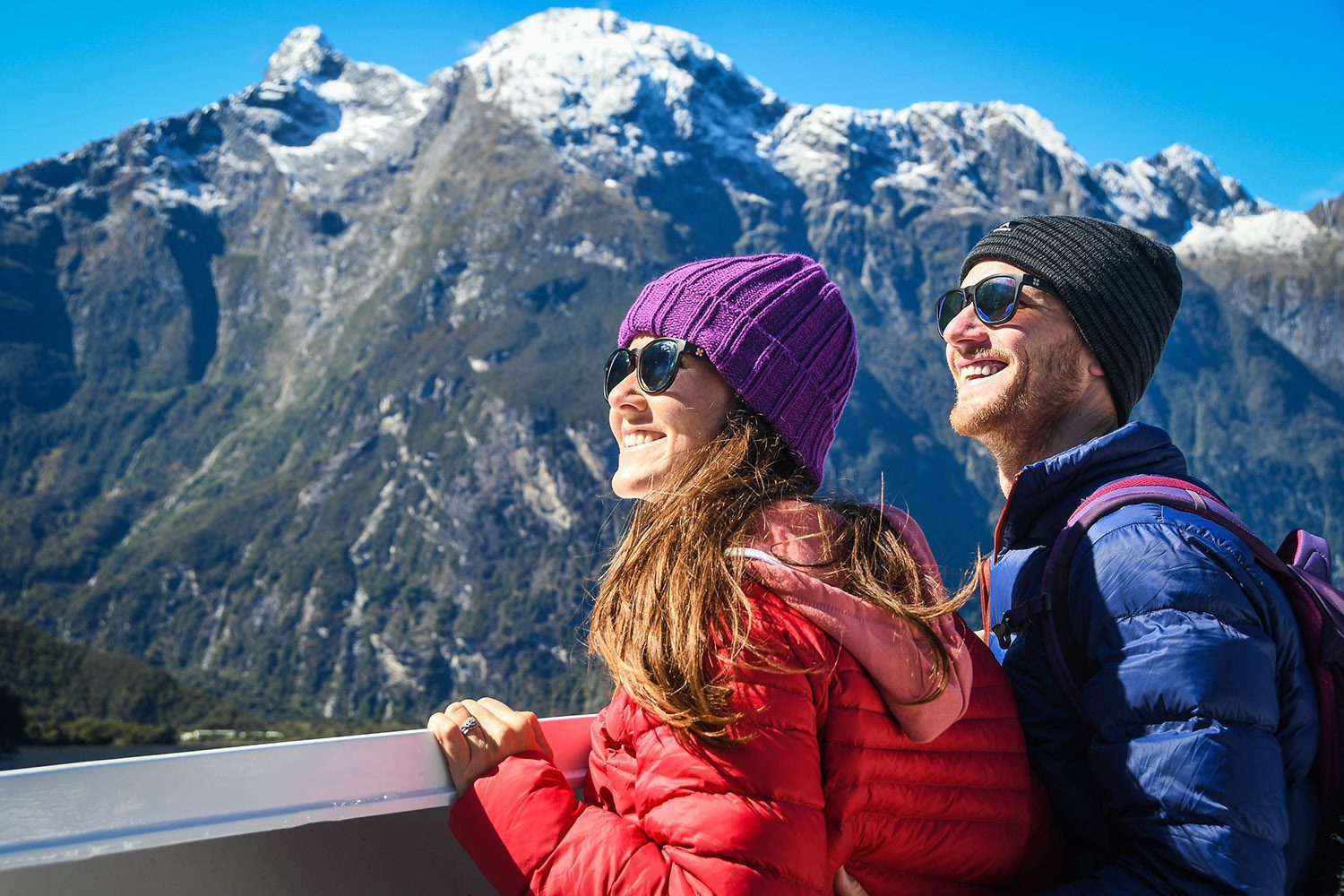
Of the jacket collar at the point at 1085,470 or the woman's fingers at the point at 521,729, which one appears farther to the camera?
the jacket collar at the point at 1085,470

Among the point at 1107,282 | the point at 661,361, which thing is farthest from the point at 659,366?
the point at 1107,282

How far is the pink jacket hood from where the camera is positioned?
2.49m

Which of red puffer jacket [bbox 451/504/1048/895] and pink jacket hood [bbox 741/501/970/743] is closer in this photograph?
red puffer jacket [bbox 451/504/1048/895]

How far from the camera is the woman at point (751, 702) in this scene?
232 centimetres

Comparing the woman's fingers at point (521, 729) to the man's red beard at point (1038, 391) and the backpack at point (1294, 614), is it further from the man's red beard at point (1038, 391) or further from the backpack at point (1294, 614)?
the man's red beard at point (1038, 391)

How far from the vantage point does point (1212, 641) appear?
270cm

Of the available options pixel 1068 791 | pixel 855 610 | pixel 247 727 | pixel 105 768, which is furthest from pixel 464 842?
pixel 247 727

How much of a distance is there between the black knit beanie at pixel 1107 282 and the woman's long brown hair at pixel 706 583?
1797mm

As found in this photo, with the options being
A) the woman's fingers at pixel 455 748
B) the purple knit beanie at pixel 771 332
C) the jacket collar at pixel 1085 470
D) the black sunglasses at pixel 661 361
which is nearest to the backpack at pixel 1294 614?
the jacket collar at pixel 1085 470

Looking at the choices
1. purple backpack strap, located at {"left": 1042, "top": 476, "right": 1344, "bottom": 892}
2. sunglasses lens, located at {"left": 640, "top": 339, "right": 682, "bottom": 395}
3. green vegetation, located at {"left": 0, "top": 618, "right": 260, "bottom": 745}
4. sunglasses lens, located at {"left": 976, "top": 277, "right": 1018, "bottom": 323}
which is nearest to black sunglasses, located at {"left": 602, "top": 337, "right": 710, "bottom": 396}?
sunglasses lens, located at {"left": 640, "top": 339, "right": 682, "bottom": 395}

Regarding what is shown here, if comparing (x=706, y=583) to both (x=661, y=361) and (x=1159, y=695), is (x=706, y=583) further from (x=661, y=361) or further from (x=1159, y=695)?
(x=1159, y=695)

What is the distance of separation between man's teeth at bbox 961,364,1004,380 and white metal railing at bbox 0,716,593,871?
8.48ft

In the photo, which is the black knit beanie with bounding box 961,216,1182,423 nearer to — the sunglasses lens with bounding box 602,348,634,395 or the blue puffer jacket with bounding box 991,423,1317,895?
the blue puffer jacket with bounding box 991,423,1317,895

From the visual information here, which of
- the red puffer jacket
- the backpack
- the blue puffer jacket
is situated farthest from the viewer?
A: the backpack
